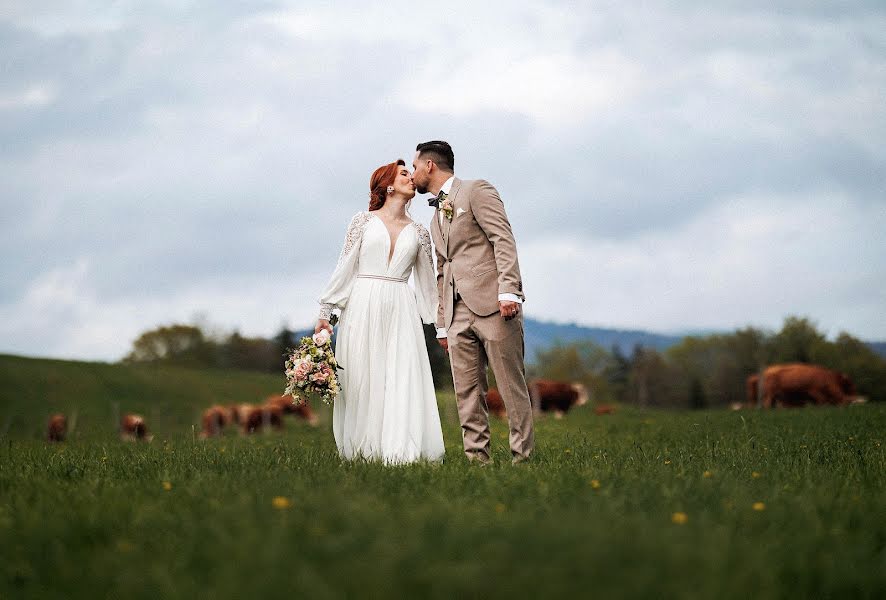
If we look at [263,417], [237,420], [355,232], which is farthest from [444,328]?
[237,420]

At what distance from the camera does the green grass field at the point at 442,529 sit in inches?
109

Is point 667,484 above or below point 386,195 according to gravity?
below

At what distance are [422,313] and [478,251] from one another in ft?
3.78

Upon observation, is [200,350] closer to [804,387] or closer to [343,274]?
[804,387]

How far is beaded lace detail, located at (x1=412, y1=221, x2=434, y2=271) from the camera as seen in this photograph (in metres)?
8.16

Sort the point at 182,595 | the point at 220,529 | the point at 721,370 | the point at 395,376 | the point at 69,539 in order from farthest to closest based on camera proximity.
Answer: the point at 721,370 < the point at 395,376 < the point at 69,539 < the point at 220,529 < the point at 182,595

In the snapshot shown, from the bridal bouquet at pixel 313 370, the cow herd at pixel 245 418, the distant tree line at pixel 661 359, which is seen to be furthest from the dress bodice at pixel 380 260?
the distant tree line at pixel 661 359

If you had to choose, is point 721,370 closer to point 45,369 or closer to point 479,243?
point 45,369

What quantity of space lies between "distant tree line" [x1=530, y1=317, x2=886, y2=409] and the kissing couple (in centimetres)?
4704

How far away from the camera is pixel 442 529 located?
328 cm

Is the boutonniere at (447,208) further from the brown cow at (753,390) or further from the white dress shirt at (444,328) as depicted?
the brown cow at (753,390)

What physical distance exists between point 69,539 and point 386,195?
496 cm

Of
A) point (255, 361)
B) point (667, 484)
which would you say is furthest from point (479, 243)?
point (255, 361)

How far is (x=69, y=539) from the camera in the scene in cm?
382
